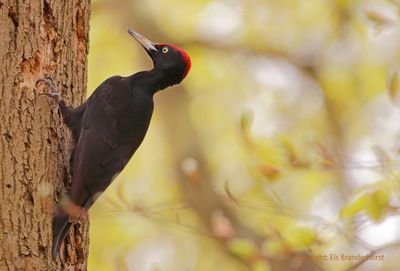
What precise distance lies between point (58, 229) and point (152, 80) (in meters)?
1.63

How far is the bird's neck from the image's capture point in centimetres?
493

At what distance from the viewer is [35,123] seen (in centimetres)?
387

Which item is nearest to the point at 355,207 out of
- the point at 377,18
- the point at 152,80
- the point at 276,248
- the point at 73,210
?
the point at 276,248

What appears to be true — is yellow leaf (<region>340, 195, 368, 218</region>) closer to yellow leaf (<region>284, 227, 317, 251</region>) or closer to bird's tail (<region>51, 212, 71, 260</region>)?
yellow leaf (<region>284, 227, 317, 251</region>)

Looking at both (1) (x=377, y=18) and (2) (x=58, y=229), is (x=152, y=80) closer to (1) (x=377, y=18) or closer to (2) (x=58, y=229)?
(2) (x=58, y=229)

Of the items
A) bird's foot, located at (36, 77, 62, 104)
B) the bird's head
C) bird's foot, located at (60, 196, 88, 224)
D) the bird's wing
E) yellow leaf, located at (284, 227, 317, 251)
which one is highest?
the bird's head

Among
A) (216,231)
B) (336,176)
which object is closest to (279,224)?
(336,176)

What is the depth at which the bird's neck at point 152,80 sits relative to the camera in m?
4.93

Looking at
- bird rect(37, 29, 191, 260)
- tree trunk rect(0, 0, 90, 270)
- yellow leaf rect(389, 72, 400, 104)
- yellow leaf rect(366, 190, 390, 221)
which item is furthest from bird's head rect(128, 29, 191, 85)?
yellow leaf rect(366, 190, 390, 221)

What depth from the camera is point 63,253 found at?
12.4 ft

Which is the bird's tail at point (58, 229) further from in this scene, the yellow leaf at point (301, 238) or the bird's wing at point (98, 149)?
the yellow leaf at point (301, 238)

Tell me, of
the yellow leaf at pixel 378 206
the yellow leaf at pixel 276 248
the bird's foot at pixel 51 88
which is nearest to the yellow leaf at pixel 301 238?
the yellow leaf at pixel 276 248

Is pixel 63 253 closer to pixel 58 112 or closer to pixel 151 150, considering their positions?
pixel 58 112

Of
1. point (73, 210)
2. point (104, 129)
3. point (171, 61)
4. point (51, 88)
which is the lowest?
point (73, 210)
